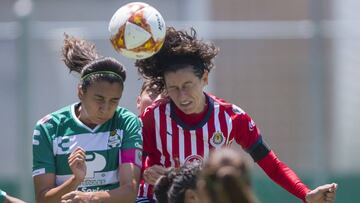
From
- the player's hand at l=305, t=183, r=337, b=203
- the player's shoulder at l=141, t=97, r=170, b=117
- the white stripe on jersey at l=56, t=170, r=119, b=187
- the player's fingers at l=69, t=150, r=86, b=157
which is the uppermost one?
the player's shoulder at l=141, t=97, r=170, b=117

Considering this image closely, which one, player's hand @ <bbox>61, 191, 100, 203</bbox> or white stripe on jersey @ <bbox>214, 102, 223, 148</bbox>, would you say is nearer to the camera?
player's hand @ <bbox>61, 191, 100, 203</bbox>

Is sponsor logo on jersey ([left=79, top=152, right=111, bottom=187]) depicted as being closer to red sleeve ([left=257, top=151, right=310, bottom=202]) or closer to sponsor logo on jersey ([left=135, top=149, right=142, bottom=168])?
sponsor logo on jersey ([left=135, top=149, right=142, bottom=168])

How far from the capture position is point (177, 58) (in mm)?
7695

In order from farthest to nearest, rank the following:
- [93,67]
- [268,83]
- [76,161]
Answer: [268,83] < [93,67] < [76,161]

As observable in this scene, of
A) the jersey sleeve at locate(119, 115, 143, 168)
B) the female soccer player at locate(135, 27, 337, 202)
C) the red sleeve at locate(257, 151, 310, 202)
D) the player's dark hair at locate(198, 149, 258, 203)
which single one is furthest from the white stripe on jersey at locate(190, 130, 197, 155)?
the player's dark hair at locate(198, 149, 258, 203)

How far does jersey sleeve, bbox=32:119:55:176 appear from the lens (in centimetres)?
752

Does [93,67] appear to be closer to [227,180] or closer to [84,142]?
[84,142]

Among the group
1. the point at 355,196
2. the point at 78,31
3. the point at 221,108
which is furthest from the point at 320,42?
the point at 221,108

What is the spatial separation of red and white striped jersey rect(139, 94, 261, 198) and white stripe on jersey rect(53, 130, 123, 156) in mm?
324

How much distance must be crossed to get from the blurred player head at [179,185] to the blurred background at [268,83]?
18.0ft

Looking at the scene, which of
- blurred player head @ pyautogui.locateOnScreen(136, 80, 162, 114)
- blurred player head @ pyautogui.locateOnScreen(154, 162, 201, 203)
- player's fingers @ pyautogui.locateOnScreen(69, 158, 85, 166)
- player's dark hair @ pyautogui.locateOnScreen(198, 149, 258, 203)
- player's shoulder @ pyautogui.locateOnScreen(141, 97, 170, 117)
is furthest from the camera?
blurred player head @ pyautogui.locateOnScreen(136, 80, 162, 114)

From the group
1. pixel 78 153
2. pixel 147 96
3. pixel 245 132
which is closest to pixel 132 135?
pixel 78 153

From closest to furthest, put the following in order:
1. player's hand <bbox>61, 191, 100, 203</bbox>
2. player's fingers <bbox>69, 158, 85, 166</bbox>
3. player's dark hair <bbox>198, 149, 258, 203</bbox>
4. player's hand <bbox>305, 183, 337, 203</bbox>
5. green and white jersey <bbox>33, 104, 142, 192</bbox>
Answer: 1. player's dark hair <bbox>198, 149, 258, 203</bbox>
2. player's fingers <bbox>69, 158, 85, 166</bbox>
3. player's hand <bbox>61, 191, 100, 203</bbox>
4. player's hand <bbox>305, 183, 337, 203</bbox>
5. green and white jersey <bbox>33, 104, 142, 192</bbox>

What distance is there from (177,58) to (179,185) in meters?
1.49
